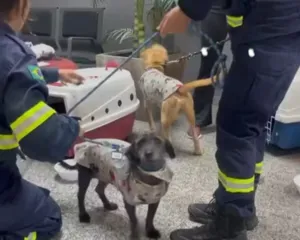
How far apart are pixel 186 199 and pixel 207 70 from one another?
0.76m

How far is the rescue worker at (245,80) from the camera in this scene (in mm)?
1123

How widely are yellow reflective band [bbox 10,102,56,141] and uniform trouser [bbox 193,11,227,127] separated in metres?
1.20

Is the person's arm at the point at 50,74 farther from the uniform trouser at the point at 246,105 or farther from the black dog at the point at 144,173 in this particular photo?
the uniform trouser at the point at 246,105

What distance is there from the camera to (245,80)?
3.84ft

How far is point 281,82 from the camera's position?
1.18 metres

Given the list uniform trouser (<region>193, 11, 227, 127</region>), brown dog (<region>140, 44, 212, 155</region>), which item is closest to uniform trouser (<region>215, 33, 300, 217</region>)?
brown dog (<region>140, 44, 212, 155</region>)

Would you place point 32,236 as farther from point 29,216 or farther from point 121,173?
point 121,173

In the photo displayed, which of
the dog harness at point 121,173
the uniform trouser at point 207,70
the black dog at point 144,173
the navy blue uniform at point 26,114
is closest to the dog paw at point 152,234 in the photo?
the black dog at point 144,173

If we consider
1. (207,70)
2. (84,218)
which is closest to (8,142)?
(84,218)

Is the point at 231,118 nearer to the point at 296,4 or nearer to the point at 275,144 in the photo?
the point at 296,4

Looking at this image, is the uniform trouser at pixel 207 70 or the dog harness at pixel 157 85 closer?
the dog harness at pixel 157 85

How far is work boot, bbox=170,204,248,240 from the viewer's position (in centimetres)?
128

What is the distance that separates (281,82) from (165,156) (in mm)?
338

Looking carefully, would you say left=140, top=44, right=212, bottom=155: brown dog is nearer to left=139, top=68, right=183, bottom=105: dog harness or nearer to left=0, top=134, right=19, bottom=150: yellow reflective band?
left=139, top=68, right=183, bottom=105: dog harness
